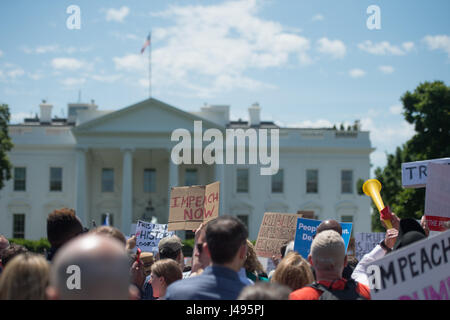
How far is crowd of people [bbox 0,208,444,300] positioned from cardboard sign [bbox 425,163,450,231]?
1.36 ft

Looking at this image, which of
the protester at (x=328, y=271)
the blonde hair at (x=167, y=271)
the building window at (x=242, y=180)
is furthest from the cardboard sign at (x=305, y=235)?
the building window at (x=242, y=180)

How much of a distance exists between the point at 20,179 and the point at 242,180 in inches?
689

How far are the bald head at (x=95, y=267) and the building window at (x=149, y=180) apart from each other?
43.8m

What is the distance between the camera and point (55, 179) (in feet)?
147

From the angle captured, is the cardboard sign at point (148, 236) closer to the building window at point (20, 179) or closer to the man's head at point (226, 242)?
the man's head at point (226, 242)

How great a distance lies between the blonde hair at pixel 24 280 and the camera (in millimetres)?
2709

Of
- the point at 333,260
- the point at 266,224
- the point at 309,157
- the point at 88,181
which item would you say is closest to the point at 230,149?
the point at 309,157

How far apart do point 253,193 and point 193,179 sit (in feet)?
16.3

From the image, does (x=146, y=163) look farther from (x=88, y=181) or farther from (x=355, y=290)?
(x=355, y=290)

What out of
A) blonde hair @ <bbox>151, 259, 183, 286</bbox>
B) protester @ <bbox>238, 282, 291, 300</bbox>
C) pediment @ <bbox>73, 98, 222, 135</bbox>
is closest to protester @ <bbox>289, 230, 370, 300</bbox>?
protester @ <bbox>238, 282, 291, 300</bbox>

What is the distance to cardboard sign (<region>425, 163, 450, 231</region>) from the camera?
16.4 feet

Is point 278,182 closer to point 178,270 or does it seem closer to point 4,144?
point 4,144

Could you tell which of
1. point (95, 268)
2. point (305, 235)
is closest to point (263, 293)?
point (95, 268)

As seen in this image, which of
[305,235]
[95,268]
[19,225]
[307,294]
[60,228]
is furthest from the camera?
[19,225]
